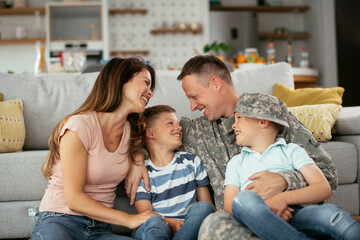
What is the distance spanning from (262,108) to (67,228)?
84 cm

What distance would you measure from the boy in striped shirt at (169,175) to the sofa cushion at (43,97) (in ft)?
2.78

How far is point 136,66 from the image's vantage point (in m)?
1.78

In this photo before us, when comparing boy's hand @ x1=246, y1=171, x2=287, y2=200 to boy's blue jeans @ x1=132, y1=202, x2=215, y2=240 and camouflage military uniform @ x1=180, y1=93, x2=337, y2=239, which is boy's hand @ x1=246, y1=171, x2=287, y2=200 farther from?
boy's blue jeans @ x1=132, y1=202, x2=215, y2=240

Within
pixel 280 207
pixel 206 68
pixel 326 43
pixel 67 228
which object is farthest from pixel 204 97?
pixel 326 43

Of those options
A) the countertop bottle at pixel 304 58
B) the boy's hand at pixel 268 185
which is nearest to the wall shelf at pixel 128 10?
the countertop bottle at pixel 304 58

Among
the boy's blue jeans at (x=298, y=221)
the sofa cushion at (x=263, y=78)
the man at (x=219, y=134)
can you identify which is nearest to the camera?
the boy's blue jeans at (x=298, y=221)

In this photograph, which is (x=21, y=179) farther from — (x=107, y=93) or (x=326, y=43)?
(x=326, y=43)

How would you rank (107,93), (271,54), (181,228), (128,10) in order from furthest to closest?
(128,10)
(271,54)
(107,93)
(181,228)

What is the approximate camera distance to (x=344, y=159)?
2.20m

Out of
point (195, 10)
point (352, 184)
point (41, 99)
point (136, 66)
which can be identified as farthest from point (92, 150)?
point (195, 10)

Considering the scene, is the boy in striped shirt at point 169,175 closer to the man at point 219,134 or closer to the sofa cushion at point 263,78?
the man at point 219,134

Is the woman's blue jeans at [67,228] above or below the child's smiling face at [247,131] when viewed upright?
below

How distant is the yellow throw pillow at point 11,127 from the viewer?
2.24 metres

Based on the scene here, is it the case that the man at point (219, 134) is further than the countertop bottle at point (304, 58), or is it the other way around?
the countertop bottle at point (304, 58)
